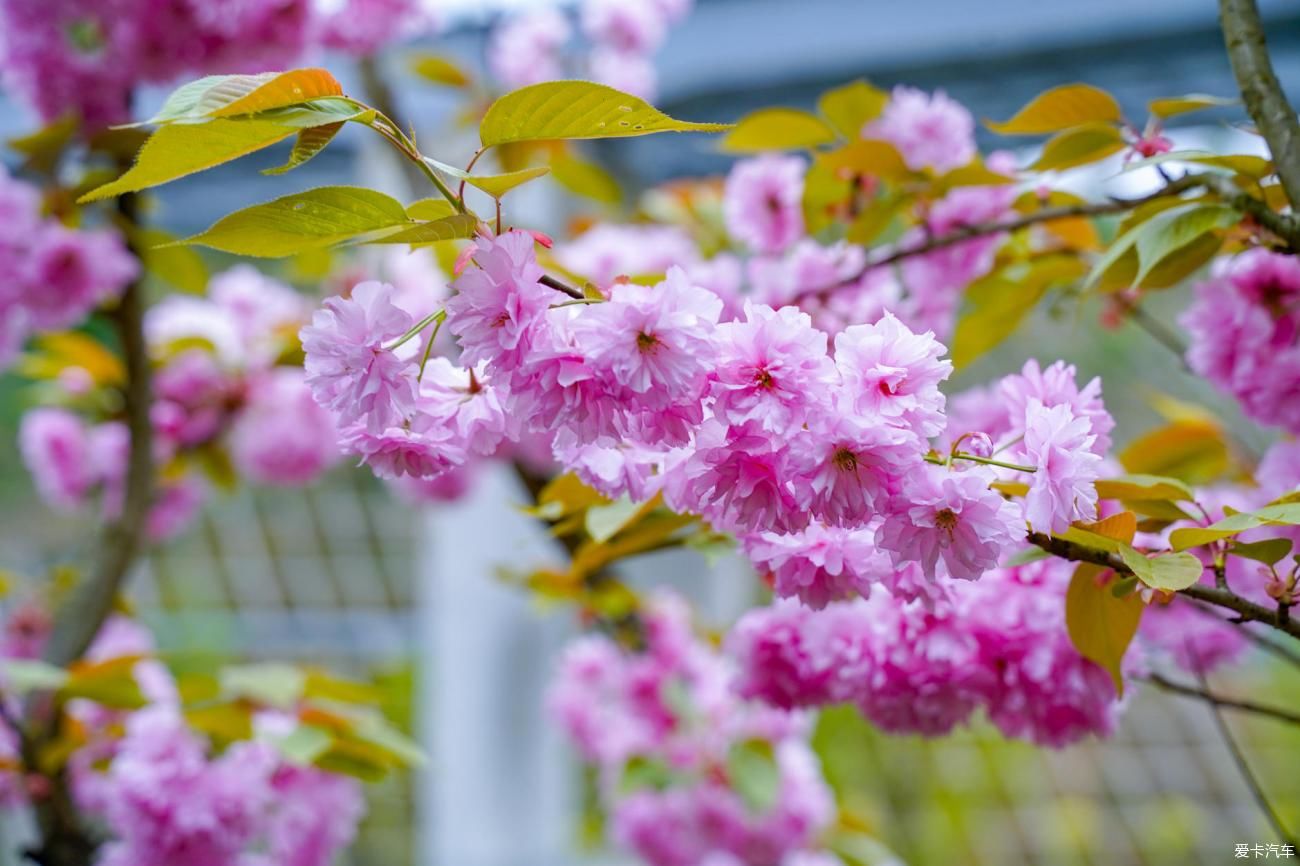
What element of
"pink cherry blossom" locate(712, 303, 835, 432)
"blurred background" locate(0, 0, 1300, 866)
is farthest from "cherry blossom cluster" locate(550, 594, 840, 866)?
"pink cherry blossom" locate(712, 303, 835, 432)

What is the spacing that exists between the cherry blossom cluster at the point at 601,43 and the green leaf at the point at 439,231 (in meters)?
1.26

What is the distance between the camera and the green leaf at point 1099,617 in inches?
20.1

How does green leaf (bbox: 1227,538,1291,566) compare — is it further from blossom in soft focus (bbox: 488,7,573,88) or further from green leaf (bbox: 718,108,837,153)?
blossom in soft focus (bbox: 488,7,573,88)

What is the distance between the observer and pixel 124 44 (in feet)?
3.33

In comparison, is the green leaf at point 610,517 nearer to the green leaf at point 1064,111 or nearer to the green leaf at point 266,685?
the green leaf at point 1064,111

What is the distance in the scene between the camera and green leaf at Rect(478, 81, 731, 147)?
0.41 m

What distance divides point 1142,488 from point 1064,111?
0.77ft

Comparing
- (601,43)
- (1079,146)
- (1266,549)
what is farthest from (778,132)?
(601,43)

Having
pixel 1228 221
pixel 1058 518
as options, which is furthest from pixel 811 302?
pixel 1058 518

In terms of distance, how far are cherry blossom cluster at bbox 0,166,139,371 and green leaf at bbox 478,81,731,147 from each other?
0.78 meters

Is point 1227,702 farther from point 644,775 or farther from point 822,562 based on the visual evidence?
point 644,775

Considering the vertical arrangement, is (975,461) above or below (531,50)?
below

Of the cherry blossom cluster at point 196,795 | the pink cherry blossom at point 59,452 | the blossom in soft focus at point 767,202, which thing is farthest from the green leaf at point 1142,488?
the pink cherry blossom at point 59,452

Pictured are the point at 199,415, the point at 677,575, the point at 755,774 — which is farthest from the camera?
the point at 677,575
